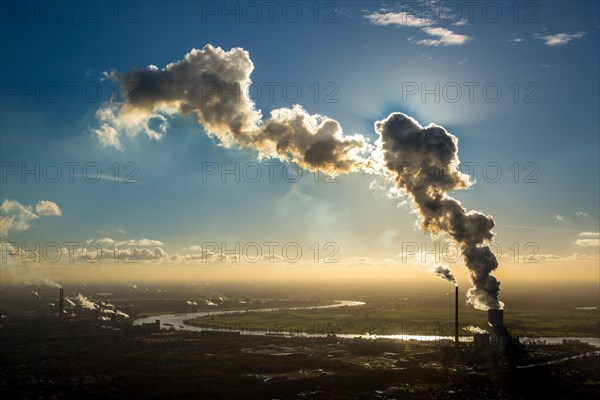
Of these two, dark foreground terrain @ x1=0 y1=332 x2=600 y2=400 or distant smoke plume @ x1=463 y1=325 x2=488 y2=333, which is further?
distant smoke plume @ x1=463 y1=325 x2=488 y2=333

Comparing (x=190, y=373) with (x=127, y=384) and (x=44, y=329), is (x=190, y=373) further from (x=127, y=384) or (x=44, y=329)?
(x=44, y=329)

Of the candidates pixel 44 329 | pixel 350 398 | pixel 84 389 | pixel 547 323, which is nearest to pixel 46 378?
pixel 84 389

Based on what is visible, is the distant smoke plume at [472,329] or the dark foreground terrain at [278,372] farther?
the distant smoke plume at [472,329]

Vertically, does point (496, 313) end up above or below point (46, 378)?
above

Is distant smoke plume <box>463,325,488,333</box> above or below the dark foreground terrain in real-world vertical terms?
below

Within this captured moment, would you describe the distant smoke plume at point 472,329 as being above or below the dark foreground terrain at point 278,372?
below

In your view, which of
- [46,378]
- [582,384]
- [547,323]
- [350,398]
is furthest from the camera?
[547,323]

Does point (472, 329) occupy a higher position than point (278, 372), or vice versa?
point (278, 372)

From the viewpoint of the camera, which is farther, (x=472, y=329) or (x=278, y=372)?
(x=472, y=329)
